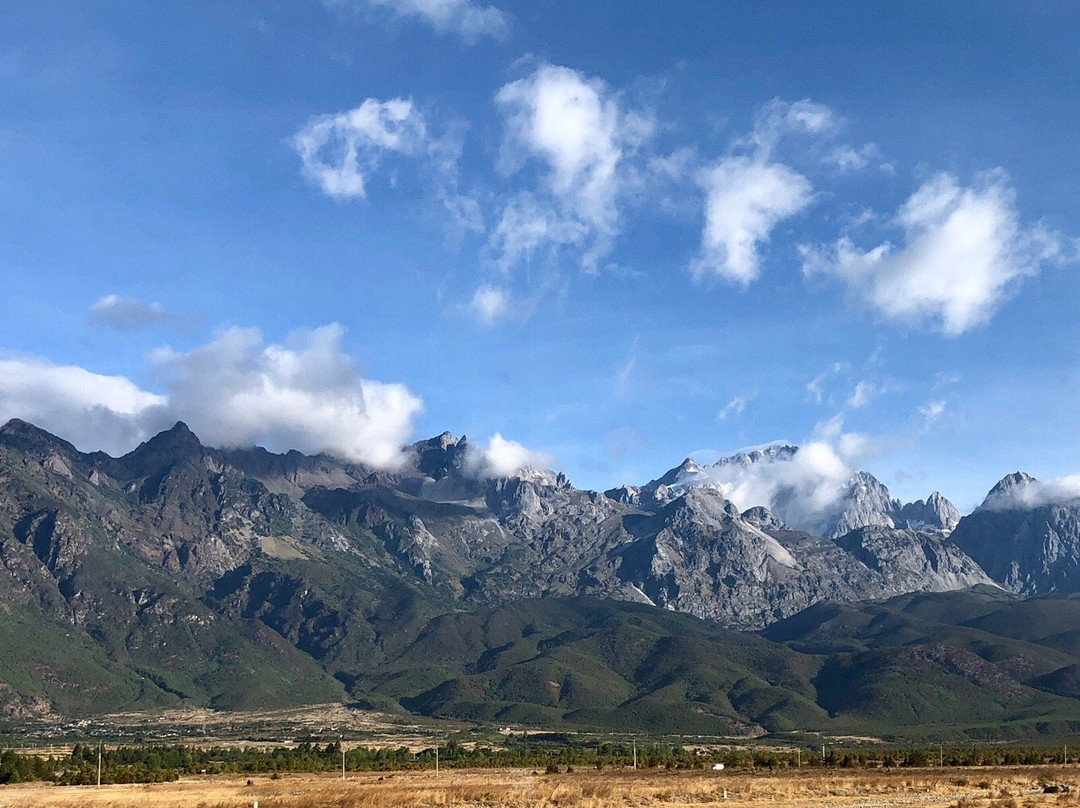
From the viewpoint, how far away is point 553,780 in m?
140

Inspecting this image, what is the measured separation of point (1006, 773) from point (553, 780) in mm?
63269

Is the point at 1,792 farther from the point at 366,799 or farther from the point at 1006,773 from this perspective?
the point at 1006,773

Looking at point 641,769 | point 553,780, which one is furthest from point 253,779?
point 641,769

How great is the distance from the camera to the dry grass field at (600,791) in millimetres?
104938

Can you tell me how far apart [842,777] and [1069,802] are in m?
37.9

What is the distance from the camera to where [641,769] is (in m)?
165

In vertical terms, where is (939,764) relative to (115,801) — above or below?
below

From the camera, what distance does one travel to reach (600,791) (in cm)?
11500

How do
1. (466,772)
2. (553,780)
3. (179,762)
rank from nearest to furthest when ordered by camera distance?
(553,780), (466,772), (179,762)

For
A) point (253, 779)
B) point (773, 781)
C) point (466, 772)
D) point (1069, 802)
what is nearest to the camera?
point (1069, 802)

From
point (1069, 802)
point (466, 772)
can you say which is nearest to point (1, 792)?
point (466, 772)

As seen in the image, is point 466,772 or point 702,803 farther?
point 466,772

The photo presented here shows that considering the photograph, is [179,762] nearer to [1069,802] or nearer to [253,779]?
[253,779]

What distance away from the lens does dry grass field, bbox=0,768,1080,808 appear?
104938mm
